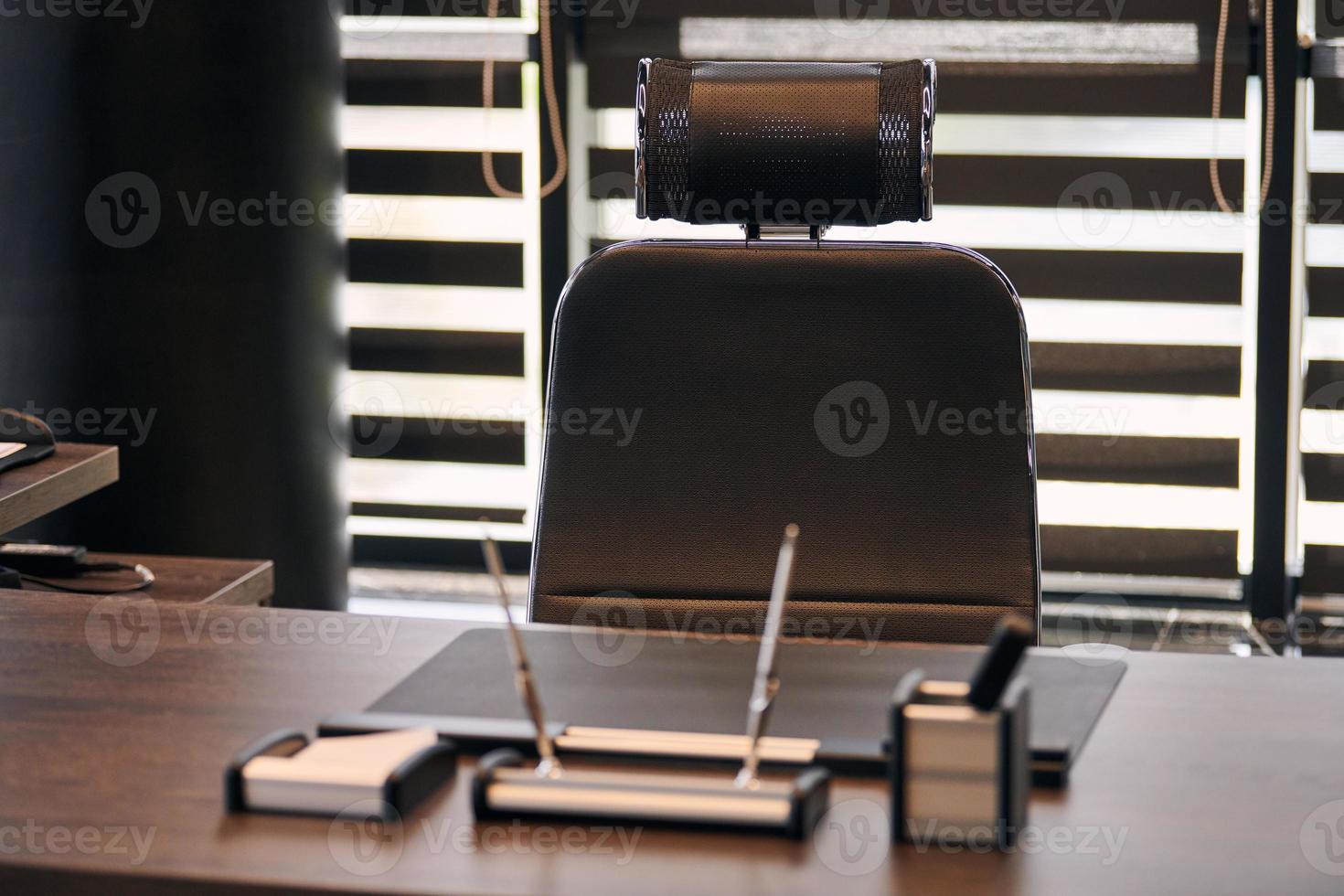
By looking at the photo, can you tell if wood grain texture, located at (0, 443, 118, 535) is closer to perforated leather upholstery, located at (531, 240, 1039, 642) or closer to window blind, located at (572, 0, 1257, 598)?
perforated leather upholstery, located at (531, 240, 1039, 642)

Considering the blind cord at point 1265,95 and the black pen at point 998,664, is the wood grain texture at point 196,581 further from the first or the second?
the blind cord at point 1265,95

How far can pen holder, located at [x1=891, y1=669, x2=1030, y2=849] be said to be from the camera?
83 centimetres

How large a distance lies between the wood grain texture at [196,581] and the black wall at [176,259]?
795mm

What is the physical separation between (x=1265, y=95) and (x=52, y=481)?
2.49 metres

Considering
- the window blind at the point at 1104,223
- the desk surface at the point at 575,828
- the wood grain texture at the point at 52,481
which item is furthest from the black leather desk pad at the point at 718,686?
the window blind at the point at 1104,223

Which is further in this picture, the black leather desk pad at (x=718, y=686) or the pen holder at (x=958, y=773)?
the black leather desk pad at (x=718, y=686)

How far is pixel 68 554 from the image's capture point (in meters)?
2.10

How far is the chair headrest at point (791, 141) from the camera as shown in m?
1.45

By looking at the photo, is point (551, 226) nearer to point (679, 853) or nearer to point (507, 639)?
point (507, 639)

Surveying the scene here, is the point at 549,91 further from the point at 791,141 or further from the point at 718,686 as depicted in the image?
the point at 718,686

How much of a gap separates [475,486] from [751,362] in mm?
2293

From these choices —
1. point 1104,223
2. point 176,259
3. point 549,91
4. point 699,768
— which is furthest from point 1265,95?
point 699,768

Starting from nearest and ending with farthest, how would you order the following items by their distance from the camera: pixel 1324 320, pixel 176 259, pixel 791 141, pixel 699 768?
pixel 699 768
pixel 791 141
pixel 176 259
pixel 1324 320

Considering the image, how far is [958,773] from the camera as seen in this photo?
33.2 inches
